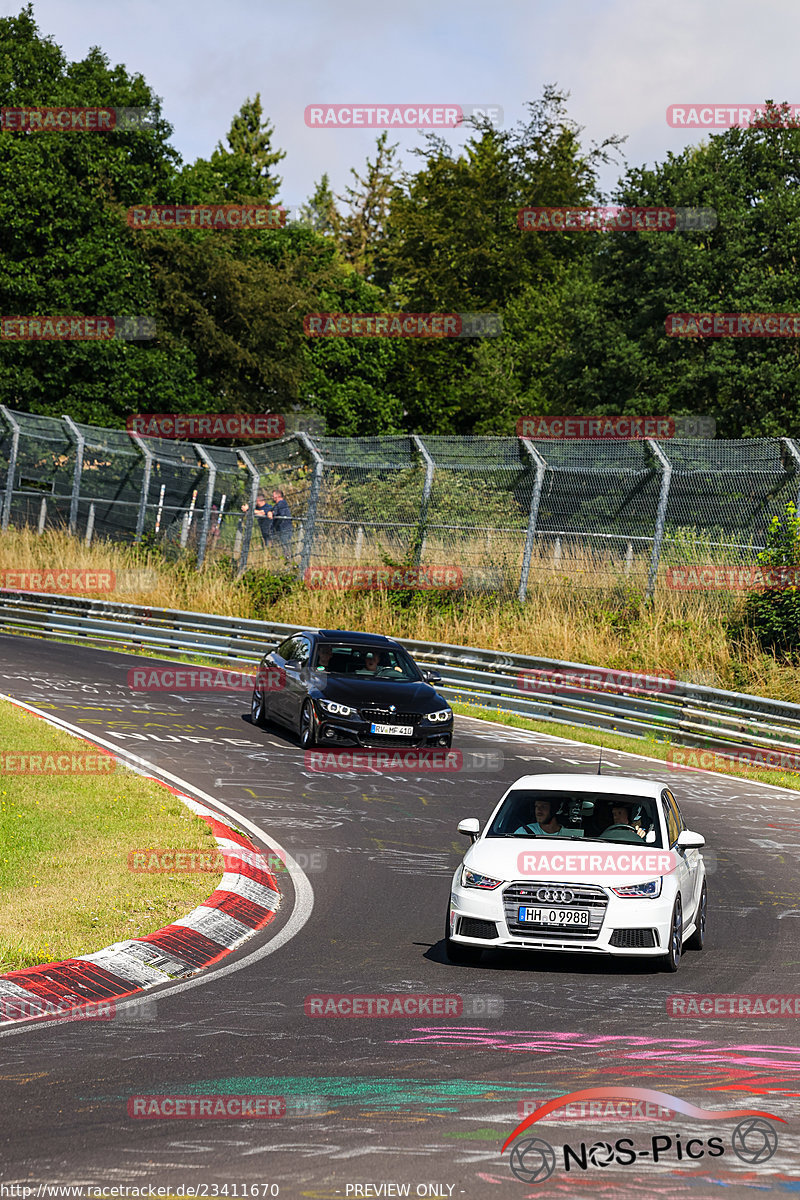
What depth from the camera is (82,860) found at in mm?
11547

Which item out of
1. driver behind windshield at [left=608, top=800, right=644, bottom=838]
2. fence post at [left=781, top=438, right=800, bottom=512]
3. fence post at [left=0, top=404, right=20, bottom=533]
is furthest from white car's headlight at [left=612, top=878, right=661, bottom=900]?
fence post at [left=0, top=404, right=20, bottom=533]

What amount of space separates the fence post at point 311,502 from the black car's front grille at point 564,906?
19795 mm

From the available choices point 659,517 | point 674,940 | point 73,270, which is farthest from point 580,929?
point 73,270

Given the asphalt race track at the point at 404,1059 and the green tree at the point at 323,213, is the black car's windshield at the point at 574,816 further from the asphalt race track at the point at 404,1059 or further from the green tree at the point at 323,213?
the green tree at the point at 323,213

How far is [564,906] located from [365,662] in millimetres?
10598

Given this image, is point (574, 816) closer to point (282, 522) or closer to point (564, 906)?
point (564, 906)

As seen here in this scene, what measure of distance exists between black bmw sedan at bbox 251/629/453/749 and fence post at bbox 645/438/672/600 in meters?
5.47

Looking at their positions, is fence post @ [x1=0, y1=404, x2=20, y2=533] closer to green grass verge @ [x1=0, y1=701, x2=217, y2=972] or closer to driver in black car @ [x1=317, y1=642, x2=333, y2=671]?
driver in black car @ [x1=317, y1=642, x2=333, y2=671]

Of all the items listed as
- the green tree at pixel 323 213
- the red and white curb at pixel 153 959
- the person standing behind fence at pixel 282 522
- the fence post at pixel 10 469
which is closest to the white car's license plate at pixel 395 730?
the red and white curb at pixel 153 959

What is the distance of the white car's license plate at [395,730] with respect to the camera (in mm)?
18703

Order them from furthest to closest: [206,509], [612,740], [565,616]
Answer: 1. [206,509]
2. [565,616]
3. [612,740]

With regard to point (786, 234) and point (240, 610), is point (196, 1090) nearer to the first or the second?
point (240, 610)

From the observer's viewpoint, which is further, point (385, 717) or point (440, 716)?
point (440, 716)

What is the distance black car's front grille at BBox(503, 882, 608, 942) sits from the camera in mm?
9547
